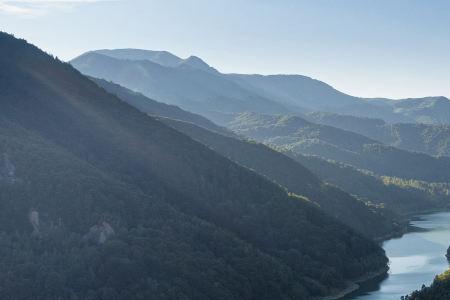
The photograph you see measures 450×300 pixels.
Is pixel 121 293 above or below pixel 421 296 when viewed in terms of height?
below

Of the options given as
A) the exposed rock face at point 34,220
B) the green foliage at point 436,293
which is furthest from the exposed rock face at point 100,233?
the green foliage at point 436,293

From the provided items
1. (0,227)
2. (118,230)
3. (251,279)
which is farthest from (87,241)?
(251,279)

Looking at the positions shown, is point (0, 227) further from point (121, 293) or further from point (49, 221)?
point (121, 293)

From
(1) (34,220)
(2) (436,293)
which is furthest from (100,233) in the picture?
(2) (436,293)

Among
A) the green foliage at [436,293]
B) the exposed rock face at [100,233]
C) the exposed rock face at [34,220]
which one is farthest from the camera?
the exposed rock face at [100,233]

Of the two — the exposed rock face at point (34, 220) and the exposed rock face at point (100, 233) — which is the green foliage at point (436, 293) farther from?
the exposed rock face at point (34, 220)

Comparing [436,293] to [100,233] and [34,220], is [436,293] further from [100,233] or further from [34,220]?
[34,220]
